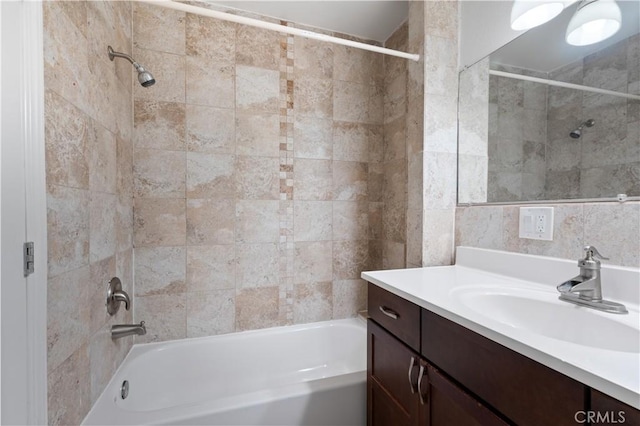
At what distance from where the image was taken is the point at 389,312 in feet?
3.34

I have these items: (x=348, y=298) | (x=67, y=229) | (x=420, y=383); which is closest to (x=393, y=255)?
(x=348, y=298)

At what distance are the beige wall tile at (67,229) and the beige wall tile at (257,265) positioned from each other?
34.6 inches

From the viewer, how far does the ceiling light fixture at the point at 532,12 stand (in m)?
1.06

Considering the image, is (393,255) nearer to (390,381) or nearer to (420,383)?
(390,381)

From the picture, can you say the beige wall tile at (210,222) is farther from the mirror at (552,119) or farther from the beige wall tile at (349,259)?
the mirror at (552,119)

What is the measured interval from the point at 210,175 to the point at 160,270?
659mm

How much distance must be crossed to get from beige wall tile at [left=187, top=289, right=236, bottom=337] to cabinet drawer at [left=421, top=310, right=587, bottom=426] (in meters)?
1.35

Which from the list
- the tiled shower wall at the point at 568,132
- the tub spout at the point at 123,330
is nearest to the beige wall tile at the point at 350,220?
the tiled shower wall at the point at 568,132

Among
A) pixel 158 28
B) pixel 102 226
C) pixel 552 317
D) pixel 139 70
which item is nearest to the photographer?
pixel 552 317

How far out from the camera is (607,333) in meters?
0.70

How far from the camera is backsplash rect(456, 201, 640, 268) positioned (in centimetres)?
81

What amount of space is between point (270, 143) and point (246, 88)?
0.38 meters

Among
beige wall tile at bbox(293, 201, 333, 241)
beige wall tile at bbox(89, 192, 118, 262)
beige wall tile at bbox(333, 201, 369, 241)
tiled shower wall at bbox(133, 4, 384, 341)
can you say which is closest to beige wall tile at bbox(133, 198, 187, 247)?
tiled shower wall at bbox(133, 4, 384, 341)
